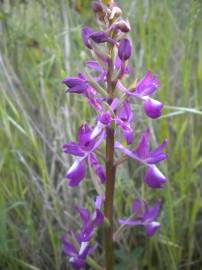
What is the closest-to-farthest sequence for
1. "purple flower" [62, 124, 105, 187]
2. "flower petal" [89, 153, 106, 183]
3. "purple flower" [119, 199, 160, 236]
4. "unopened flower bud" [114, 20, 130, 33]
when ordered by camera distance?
"unopened flower bud" [114, 20, 130, 33] < "purple flower" [62, 124, 105, 187] < "flower petal" [89, 153, 106, 183] < "purple flower" [119, 199, 160, 236]

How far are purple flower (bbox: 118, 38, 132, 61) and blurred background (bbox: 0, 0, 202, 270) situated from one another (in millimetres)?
530

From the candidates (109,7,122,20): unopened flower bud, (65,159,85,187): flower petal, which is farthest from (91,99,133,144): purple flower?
(109,7,122,20): unopened flower bud

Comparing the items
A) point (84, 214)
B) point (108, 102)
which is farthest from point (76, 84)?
point (84, 214)

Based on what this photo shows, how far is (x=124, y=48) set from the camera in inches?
51.4

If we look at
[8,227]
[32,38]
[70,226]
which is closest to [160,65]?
[32,38]

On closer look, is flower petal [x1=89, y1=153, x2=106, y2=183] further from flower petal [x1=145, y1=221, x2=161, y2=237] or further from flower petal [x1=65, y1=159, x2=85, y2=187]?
flower petal [x1=145, y1=221, x2=161, y2=237]

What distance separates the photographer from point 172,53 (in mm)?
2709

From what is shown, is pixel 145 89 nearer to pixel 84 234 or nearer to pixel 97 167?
pixel 97 167

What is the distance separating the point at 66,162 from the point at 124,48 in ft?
3.01

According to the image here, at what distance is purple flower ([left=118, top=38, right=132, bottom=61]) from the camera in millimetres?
1299

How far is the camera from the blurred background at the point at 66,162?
1916mm

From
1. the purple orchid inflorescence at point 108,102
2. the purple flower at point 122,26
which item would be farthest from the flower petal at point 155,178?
the purple flower at point 122,26

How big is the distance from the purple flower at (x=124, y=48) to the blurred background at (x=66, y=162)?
0.53 metres

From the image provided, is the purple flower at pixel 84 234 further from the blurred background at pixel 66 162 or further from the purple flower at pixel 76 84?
the purple flower at pixel 76 84
